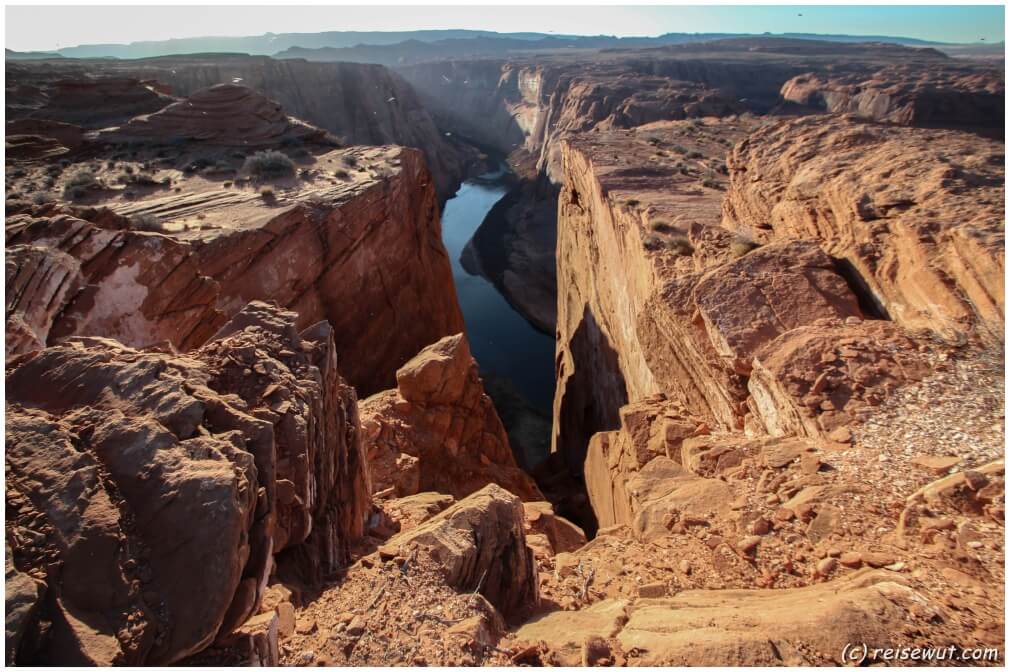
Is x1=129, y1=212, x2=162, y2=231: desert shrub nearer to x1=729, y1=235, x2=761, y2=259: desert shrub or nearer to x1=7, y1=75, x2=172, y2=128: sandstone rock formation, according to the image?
x1=7, y1=75, x2=172, y2=128: sandstone rock formation

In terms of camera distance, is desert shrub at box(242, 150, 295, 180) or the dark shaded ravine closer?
desert shrub at box(242, 150, 295, 180)

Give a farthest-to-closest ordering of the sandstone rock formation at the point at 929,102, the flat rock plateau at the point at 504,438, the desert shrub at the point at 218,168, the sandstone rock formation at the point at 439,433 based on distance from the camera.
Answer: the sandstone rock formation at the point at 929,102
the desert shrub at the point at 218,168
the sandstone rock formation at the point at 439,433
the flat rock plateau at the point at 504,438

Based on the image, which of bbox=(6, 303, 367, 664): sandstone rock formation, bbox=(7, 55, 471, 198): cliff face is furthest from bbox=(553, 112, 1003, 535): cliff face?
bbox=(7, 55, 471, 198): cliff face

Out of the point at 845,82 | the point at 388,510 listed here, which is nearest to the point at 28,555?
the point at 388,510

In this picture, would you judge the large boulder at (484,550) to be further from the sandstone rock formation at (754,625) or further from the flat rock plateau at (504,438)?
the sandstone rock formation at (754,625)

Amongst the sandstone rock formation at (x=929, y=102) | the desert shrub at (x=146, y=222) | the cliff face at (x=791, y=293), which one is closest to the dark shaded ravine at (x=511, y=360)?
the cliff face at (x=791, y=293)
